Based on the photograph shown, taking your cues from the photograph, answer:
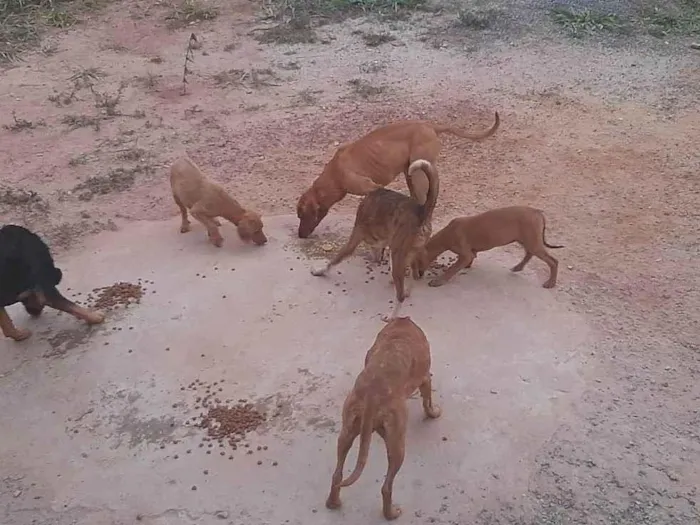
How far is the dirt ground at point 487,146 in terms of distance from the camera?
5242 mm

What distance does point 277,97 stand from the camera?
9945 mm

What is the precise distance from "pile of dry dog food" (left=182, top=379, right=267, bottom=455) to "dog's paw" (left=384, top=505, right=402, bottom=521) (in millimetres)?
949

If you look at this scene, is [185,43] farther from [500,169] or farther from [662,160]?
[662,160]

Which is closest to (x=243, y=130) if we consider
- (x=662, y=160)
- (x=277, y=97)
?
(x=277, y=97)

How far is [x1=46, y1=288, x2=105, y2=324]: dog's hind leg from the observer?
611 centimetres

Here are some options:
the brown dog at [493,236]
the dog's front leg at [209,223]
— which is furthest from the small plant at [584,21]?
the dog's front leg at [209,223]

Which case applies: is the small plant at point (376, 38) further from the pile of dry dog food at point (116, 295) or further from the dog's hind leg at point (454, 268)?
the pile of dry dog food at point (116, 295)

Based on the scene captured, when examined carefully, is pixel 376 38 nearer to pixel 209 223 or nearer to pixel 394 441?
pixel 209 223

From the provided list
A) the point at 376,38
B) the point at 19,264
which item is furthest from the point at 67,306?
the point at 376,38

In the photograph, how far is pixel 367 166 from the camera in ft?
23.8

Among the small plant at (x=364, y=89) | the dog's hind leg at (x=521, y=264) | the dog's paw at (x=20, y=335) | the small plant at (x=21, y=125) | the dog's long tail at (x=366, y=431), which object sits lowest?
the dog's hind leg at (x=521, y=264)

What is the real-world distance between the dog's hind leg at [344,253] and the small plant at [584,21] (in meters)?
6.15

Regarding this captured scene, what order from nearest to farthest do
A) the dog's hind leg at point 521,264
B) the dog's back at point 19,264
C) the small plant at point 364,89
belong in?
the dog's back at point 19,264
the dog's hind leg at point 521,264
the small plant at point 364,89

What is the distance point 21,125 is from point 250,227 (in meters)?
3.78
